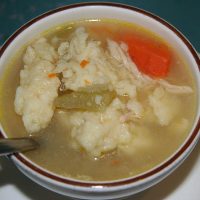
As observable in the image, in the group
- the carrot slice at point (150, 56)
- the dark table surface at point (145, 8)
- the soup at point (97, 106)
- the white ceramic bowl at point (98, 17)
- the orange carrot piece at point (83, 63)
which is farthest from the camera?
the dark table surface at point (145, 8)

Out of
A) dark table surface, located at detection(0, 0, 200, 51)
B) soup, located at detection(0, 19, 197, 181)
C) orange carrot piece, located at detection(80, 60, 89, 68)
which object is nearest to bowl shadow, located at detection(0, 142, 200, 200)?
soup, located at detection(0, 19, 197, 181)

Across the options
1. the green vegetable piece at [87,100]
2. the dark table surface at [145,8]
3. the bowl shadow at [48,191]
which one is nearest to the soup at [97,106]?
the green vegetable piece at [87,100]

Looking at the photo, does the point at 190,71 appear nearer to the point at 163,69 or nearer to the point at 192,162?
the point at 163,69

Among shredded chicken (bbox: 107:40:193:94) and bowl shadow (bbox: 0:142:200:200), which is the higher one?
shredded chicken (bbox: 107:40:193:94)

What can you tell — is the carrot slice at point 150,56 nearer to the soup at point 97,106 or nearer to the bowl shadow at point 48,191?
the soup at point 97,106

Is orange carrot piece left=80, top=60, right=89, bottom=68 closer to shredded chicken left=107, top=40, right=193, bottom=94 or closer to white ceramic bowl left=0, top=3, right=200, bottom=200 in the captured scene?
shredded chicken left=107, top=40, right=193, bottom=94

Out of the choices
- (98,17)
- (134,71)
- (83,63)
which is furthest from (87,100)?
(98,17)

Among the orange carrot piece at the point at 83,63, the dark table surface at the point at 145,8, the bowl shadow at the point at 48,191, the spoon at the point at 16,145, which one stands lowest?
the bowl shadow at the point at 48,191
